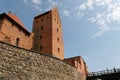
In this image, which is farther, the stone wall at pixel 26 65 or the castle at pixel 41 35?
the castle at pixel 41 35

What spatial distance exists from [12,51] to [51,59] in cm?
318

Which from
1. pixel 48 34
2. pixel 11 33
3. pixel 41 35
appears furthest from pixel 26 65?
pixel 41 35

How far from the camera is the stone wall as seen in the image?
860cm

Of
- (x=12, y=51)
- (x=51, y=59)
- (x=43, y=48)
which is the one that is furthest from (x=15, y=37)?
(x=12, y=51)

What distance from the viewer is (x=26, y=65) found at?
375 inches

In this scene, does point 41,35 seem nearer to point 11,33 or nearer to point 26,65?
point 11,33

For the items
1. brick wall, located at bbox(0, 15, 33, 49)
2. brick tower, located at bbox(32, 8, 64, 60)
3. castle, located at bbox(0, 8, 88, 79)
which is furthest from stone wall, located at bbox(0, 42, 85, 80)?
brick tower, located at bbox(32, 8, 64, 60)

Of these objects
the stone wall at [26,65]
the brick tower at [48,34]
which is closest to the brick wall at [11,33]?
the brick tower at [48,34]

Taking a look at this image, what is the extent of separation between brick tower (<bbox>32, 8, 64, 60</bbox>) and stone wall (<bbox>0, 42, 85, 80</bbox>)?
1158cm

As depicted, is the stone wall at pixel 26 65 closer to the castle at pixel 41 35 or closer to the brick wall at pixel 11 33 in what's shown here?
the castle at pixel 41 35

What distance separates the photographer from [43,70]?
414 inches

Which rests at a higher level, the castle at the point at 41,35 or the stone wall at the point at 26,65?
the castle at the point at 41,35

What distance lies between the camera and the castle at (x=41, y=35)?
1926cm

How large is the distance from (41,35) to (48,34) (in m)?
1.22
